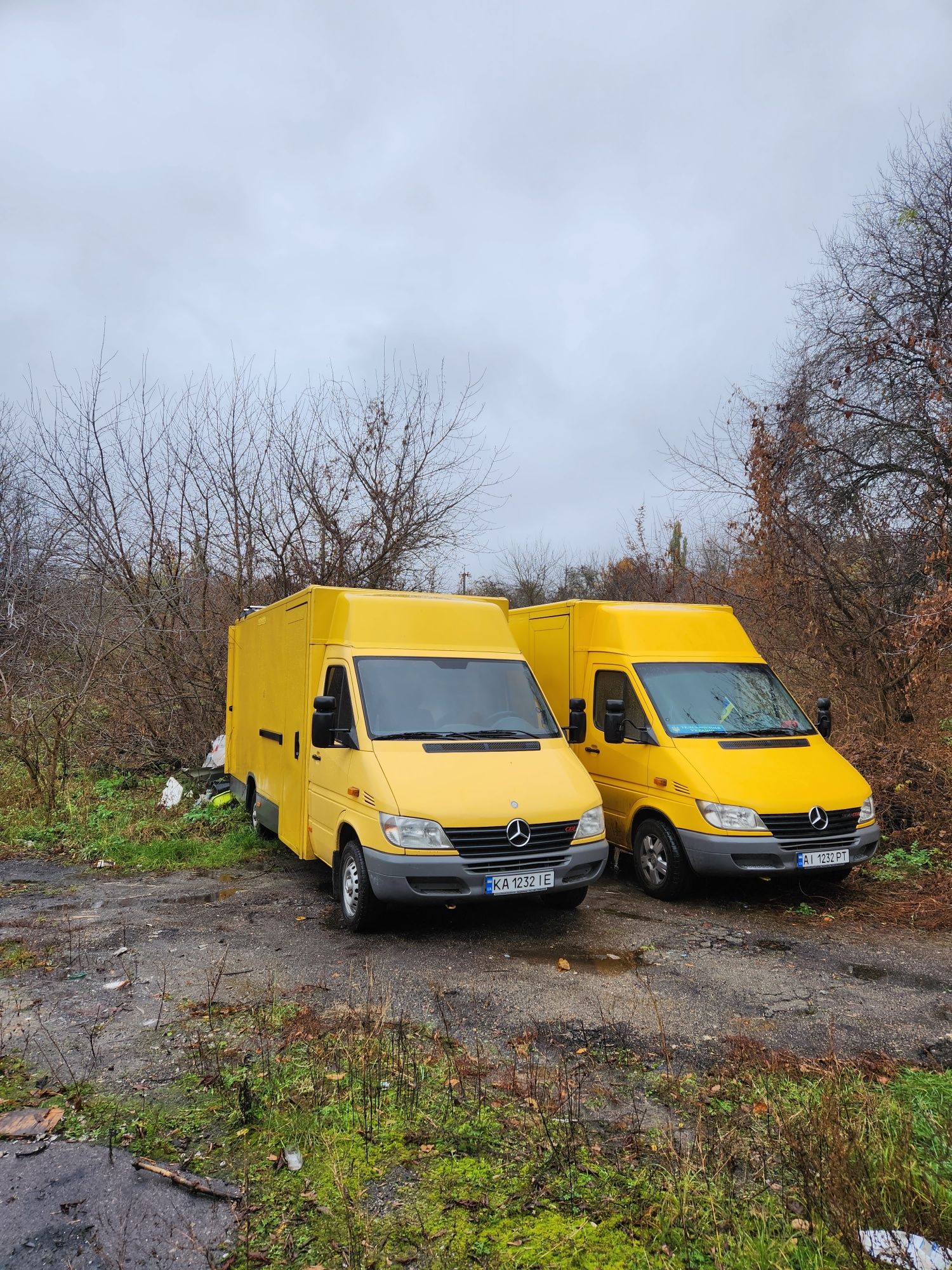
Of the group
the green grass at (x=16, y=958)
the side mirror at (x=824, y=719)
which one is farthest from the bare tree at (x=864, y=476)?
the green grass at (x=16, y=958)

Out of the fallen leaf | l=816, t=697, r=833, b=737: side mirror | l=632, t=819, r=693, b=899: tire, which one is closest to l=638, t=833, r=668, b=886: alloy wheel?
l=632, t=819, r=693, b=899: tire

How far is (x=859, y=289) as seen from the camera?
38.1 ft

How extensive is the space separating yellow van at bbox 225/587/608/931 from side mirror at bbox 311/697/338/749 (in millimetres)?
12

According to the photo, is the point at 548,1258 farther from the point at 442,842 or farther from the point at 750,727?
the point at 750,727

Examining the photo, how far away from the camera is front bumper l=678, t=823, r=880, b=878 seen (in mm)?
6738

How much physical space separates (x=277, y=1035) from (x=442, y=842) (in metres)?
1.77

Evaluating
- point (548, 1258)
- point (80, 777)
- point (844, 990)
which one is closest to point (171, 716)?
point (80, 777)

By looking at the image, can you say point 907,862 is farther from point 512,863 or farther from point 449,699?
point 449,699

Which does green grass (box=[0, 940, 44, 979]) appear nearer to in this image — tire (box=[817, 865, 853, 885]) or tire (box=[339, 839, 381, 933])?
tire (box=[339, 839, 381, 933])

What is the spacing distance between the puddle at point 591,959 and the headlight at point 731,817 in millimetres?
1378

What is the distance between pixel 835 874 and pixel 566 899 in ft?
8.26

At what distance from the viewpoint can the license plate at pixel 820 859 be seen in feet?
22.2

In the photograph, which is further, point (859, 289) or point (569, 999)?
point (859, 289)

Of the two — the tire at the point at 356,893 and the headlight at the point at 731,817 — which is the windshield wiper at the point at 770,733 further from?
the tire at the point at 356,893
